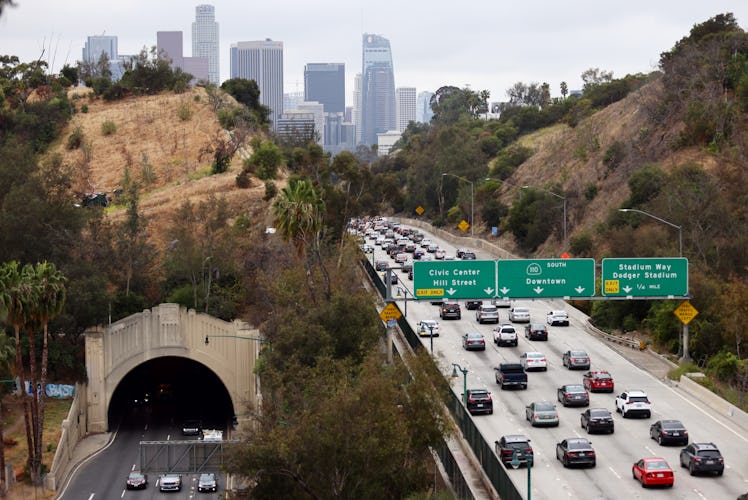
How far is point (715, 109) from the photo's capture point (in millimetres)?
99688

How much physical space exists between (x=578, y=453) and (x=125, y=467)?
30.8 meters

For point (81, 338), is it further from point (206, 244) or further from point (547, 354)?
point (547, 354)

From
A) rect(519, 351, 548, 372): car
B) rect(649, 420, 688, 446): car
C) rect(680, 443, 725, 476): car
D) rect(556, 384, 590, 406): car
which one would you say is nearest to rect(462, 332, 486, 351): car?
rect(519, 351, 548, 372): car

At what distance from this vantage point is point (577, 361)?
192 ft

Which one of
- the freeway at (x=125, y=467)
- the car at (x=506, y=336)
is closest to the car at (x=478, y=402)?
the freeway at (x=125, y=467)

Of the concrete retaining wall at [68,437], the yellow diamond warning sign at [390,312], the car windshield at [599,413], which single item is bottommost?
the concrete retaining wall at [68,437]

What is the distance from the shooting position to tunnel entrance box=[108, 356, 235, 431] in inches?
2928

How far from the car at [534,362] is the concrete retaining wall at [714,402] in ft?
23.7

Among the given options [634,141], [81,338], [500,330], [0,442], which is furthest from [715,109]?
[0,442]

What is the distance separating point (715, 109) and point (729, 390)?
173 ft

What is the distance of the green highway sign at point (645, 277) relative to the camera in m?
54.2

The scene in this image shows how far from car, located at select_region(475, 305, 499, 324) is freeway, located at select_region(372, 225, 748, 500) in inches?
21.3

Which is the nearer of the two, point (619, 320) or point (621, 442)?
point (621, 442)

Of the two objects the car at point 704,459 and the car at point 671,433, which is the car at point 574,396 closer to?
the car at point 671,433
